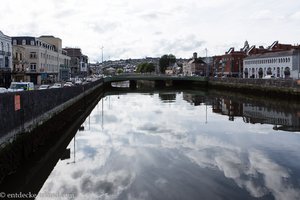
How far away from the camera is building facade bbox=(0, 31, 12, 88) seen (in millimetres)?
55812

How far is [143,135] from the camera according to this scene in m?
24.2

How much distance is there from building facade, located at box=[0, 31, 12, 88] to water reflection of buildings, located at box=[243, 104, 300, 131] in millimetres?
38138

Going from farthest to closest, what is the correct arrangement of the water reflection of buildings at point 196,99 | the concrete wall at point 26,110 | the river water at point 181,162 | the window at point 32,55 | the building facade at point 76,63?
the building facade at point 76,63 < the window at point 32,55 < the water reflection of buildings at point 196,99 < the concrete wall at point 26,110 < the river water at point 181,162

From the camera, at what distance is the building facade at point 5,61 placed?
2197 inches

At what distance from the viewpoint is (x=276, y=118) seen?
32938 mm

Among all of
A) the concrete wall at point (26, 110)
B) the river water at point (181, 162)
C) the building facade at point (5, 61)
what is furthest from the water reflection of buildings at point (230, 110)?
the building facade at point (5, 61)

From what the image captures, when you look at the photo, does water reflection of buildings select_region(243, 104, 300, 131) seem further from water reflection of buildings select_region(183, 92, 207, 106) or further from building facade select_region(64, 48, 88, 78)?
building facade select_region(64, 48, 88, 78)

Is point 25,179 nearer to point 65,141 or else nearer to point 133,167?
point 133,167

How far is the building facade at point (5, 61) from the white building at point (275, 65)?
56051mm

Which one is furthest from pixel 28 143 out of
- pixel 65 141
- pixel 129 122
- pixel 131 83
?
pixel 131 83

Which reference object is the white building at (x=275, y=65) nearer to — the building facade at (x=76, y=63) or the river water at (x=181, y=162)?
the river water at (x=181, y=162)

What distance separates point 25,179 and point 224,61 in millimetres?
125667

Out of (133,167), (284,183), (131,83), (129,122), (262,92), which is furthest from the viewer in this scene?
(131,83)

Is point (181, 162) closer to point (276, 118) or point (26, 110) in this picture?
point (26, 110)
